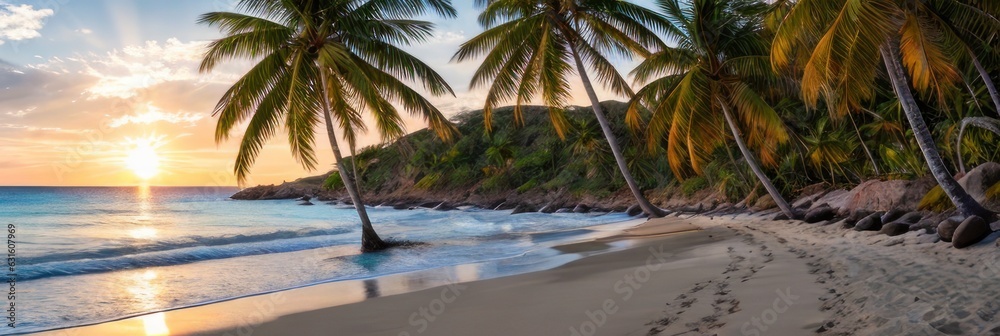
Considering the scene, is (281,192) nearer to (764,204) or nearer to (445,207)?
(445,207)

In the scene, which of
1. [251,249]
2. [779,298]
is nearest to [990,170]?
[779,298]

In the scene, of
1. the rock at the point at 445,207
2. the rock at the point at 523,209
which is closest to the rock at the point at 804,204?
the rock at the point at 523,209

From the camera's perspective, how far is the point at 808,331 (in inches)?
150

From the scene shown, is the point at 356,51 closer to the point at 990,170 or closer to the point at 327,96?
the point at 327,96

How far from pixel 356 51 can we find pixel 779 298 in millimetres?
11402

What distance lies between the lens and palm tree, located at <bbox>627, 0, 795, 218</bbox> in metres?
13.7

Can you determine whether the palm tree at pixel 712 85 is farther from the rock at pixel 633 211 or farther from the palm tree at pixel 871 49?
the rock at pixel 633 211

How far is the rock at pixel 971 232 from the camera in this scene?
6.12 m

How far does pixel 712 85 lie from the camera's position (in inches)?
555

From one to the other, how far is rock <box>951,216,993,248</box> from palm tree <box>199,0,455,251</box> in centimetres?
989

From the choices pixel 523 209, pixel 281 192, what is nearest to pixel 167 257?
pixel 523 209

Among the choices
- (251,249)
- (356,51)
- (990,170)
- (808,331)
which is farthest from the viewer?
(251,249)

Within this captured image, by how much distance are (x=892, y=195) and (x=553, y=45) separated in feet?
28.7

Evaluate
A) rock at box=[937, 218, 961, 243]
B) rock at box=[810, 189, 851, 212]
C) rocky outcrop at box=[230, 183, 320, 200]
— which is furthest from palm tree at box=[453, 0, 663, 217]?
rocky outcrop at box=[230, 183, 320, 200]
